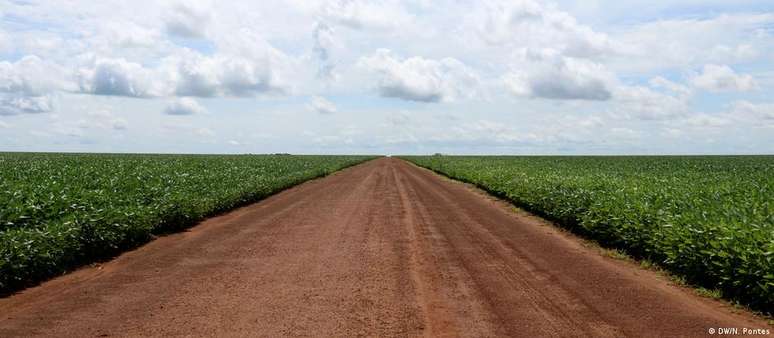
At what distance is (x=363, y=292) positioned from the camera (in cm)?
922

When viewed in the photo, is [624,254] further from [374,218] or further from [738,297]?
[374,218]

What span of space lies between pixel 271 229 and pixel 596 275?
370 inches

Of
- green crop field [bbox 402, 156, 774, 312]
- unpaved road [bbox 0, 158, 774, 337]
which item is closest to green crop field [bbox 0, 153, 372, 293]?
unpaved road [bbox 0, 158, 774, 337]

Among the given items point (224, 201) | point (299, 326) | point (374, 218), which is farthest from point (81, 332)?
point (224, 201)

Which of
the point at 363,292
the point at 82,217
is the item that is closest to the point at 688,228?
the point at 363,292

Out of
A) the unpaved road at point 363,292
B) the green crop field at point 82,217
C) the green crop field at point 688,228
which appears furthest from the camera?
the green crop field at point 82,217

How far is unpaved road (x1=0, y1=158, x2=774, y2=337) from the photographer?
291 inches

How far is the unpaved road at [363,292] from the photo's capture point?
7.40 m

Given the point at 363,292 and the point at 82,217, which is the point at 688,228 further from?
the point at 82,217

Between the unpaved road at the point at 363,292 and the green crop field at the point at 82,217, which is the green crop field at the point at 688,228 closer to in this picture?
the unpaved road at the point at 363,292

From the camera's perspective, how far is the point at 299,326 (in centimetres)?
737

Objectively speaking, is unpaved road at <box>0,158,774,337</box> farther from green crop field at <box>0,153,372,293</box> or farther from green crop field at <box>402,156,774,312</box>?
green crop field at <box>402,156,774,312</box>

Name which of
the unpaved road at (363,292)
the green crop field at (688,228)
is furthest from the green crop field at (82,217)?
the green crop field at (688,228)

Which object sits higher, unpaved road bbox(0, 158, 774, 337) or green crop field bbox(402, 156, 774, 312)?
green crop field bbox(402, 156, 774, 312)
